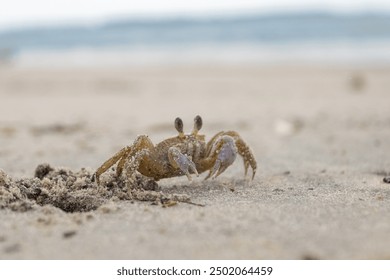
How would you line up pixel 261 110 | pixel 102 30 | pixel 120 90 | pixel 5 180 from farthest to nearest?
pixel 102 30, pixel 120 90, pixel 261 110, pixel 5 180

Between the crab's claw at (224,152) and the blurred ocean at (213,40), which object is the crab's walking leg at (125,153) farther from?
the blurred ocean at (213,40)

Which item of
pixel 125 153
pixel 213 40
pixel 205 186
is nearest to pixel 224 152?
pixel 205 186

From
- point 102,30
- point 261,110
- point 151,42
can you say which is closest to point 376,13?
point 151,42

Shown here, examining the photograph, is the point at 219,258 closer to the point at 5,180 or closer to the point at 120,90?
the point at 5,180

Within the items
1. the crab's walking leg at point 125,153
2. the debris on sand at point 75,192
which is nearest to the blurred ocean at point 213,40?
the crab's walking leg at point 125,153

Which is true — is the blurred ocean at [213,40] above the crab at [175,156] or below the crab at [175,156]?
above

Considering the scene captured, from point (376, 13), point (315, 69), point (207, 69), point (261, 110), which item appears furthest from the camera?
point (376, 13)

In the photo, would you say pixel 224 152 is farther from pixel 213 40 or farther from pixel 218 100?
pixel 213 40
